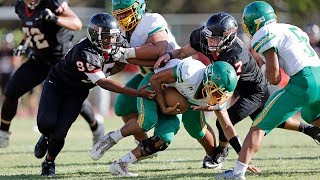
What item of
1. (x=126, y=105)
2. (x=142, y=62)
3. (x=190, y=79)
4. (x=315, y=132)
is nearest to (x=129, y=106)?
(x=126, y=105)

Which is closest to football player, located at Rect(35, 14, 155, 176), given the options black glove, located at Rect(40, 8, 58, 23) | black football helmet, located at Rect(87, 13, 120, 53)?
black football helmet, located at Rect(87, 13, 120, 53)

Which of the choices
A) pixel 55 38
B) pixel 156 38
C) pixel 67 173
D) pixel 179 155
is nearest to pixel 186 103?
pixel 156 38

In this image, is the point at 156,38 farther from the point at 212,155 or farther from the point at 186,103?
the point at 212,155

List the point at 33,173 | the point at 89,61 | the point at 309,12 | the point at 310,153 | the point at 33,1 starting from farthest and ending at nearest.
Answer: the point at 309,12 → the point at 33,1 → the point at 310,153 → the point at 33,173 → the point at 89,61

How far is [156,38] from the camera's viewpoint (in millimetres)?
6812

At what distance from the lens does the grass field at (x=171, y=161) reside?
250 inches

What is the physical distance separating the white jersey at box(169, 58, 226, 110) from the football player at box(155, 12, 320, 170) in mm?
208

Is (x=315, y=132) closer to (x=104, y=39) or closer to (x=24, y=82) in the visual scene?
(x=104, y=39)

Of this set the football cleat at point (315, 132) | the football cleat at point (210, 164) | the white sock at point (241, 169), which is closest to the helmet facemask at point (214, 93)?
the white sock at point (241, 169)

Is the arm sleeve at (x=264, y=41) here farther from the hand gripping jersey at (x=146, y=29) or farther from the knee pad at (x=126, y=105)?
the knee pad at (x=126, y=105)

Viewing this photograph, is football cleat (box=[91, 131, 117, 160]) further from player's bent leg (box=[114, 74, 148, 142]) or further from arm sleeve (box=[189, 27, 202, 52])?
arm sleeve (box=[189, 27, 202, 52])

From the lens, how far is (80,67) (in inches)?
249

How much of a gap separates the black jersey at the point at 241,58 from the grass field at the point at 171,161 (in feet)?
2.46

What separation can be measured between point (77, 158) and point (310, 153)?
248 centimetres
